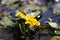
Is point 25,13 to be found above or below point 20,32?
above

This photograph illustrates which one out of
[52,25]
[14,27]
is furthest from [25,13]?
[52,25]

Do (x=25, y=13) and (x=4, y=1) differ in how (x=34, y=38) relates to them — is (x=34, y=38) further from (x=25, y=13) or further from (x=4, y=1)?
(x=4, y=1)

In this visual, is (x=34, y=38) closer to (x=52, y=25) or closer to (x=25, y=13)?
(x=52, y=25)

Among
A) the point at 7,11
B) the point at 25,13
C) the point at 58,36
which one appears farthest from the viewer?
the point at 7,11

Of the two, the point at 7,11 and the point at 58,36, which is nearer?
the point at 58,36

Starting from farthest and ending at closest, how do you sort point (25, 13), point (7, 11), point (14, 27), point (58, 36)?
1. point (7, 11)
2. point (25, 13)
3. point (14, 27)
4. point (58, 36)

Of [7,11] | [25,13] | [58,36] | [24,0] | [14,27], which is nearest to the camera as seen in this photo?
[58,36]

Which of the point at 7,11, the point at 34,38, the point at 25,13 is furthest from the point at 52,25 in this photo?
the point at 7,11

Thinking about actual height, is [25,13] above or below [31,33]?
above

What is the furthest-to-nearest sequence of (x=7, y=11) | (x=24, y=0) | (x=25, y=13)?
(x=24, y=0) < (x=7, y=11) < (x=25, y=13)
